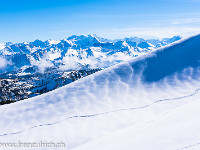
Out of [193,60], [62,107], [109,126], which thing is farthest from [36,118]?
[193,60]

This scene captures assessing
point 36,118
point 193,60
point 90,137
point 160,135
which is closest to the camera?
point 160,135

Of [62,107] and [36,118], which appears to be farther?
[62,107]

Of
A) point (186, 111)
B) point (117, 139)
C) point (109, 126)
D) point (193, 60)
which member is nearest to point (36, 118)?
point (109, 126)

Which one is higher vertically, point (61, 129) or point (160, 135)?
point (160, 135)

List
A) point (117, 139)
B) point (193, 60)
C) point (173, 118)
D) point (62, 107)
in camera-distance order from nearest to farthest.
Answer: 1. point (117, 139)
2. point (173, 118)
3. point (62, 107)
4. point (193, 60)

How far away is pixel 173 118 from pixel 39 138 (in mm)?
7006

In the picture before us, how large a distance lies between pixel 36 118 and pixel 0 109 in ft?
13.2

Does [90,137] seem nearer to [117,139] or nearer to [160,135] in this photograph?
[117,139]

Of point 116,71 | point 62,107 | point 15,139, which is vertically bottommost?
point 15,139

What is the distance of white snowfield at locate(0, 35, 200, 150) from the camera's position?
24.6ft

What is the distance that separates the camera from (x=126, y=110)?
36.6 ft

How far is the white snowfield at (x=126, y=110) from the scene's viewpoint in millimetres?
7484

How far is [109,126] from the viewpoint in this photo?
32.3 ft

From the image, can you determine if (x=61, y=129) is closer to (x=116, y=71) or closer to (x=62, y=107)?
(x=62, y=107)
